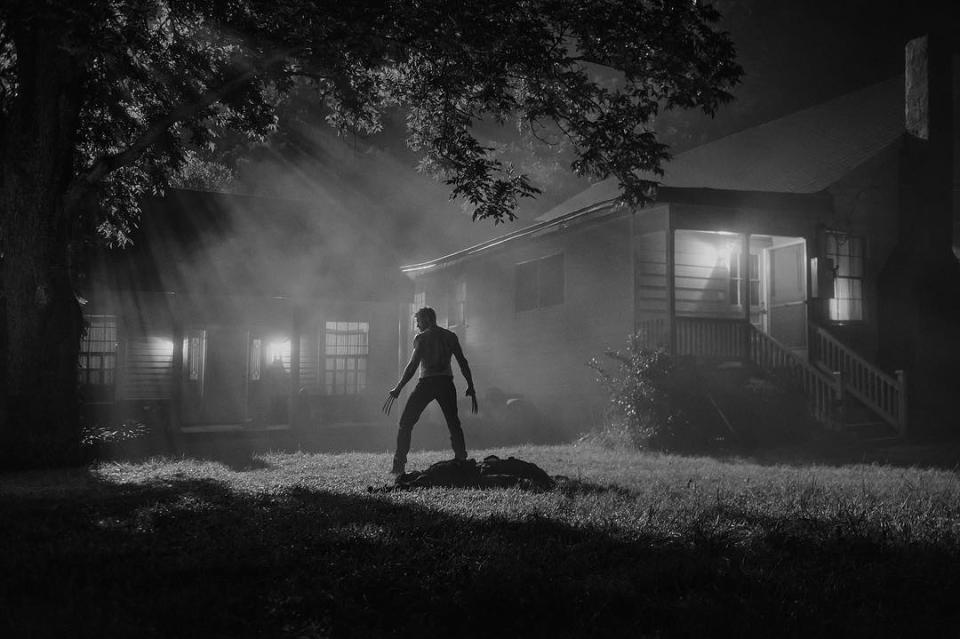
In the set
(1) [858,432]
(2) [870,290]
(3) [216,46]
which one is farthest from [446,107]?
(2) [870,290]

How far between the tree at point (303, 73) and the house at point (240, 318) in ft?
19.8

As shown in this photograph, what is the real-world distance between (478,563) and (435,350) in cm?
569

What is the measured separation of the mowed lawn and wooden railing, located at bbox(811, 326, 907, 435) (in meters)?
7.67

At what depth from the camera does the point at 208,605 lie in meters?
4.24

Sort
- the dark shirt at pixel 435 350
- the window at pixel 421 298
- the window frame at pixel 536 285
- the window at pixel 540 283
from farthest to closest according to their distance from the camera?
the window at pixel 421 298, the window at pixel 540 283, the window frame at pixel 536 285, the dark shirt at pixel 435 350

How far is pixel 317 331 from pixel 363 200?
1494cm

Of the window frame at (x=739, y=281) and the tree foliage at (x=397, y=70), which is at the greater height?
the tree foliage at (x=397, y=70)

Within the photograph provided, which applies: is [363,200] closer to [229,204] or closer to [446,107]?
[229,204]

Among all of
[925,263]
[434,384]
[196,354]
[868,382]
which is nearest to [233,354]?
[196,354]

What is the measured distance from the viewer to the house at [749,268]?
16.5 metres

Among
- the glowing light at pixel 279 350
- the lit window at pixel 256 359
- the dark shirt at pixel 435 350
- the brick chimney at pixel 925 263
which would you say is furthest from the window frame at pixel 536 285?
the dark shirt at pixel 435 350

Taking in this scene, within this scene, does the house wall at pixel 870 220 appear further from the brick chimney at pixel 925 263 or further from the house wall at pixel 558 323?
the house wall at pixel 558 323

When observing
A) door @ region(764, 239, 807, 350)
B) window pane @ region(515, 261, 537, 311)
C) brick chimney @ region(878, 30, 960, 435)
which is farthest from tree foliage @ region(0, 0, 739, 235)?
window pane @ region(515, 261, 537, 311)

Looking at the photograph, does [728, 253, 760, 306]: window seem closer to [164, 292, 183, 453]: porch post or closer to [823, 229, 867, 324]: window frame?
[823, 229, 867, 324]: window frame
